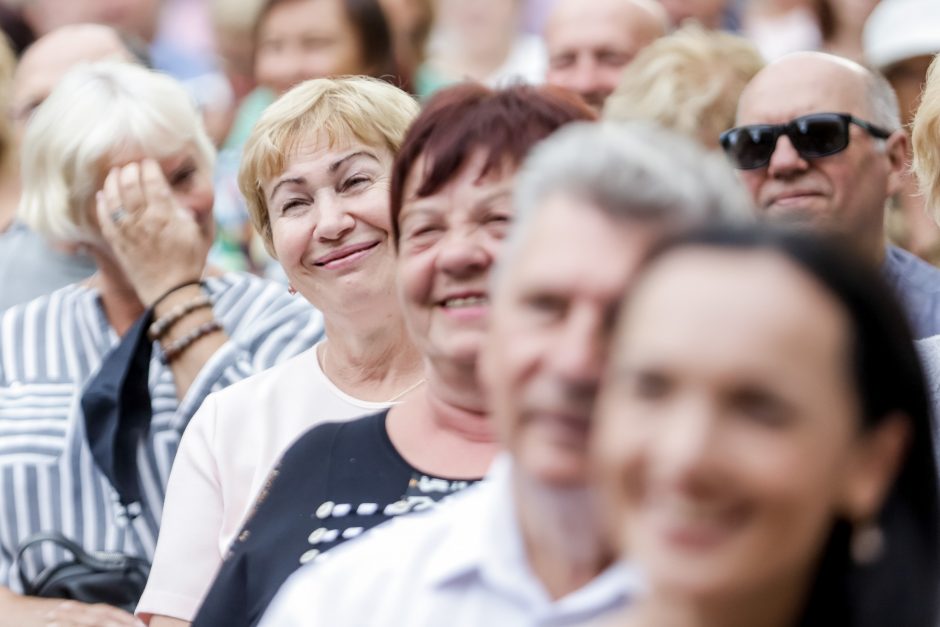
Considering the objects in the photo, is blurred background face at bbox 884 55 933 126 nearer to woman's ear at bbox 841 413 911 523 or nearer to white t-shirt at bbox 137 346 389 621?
white t-shirt at bbox 137 346 389 621

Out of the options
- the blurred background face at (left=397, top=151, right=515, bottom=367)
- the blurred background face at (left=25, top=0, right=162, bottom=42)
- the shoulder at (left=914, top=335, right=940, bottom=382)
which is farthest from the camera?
the blurred background face at (left=25, top=0, right=162, bottom=42)

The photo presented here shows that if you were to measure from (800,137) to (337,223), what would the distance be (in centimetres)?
107

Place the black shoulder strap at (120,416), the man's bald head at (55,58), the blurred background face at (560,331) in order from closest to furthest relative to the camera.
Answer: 1. the blurred background face at (560,331)
2. the black shoulder strap at (120,416)
3. the man's bald head at (55,58)

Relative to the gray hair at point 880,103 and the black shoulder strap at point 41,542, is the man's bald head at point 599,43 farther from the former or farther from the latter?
the black shoulder strap at point 41,542

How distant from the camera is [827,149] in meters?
3.71

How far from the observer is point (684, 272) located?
1445 mm

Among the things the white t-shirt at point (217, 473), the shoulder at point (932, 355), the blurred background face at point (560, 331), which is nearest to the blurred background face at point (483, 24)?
the white t-shirt at point (217, 473)

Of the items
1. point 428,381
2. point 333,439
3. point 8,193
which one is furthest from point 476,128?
point 8,193

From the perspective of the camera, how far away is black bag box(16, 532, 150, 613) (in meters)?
3.58

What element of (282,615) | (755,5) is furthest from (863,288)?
(755,5)

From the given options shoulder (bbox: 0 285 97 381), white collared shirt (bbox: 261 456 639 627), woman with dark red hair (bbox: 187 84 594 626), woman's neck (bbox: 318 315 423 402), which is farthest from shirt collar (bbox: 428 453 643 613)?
shoulder (bbox: 0 285 97 381)

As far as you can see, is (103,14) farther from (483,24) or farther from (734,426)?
(734,426)

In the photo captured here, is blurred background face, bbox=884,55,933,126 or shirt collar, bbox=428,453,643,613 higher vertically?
shirt collar, bbox=428,453,643,613

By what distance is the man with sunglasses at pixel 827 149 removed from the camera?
3658 millimetres
